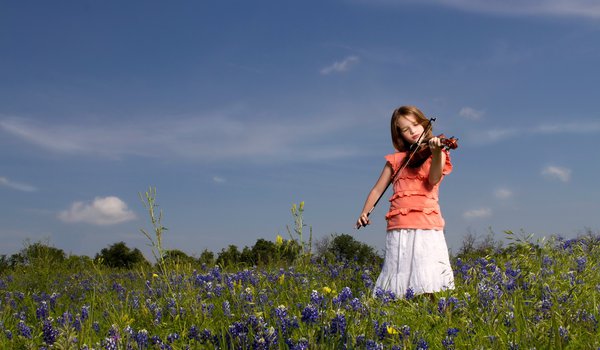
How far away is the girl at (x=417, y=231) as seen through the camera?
6.66 metres

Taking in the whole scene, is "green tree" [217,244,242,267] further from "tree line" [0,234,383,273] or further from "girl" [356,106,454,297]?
"girl" [356,106,454,297]

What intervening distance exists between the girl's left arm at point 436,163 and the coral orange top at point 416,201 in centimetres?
12

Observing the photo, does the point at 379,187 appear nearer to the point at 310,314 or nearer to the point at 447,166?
the point at 447,166

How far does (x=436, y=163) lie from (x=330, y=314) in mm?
3775

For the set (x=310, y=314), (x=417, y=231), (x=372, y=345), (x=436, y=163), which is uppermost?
(x=436, y=163)

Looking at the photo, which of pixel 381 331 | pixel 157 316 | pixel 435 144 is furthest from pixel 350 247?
pixel 381 331

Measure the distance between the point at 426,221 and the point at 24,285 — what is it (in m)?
6.47

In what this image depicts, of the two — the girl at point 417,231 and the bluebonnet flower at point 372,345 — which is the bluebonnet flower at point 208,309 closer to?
the girl at point 417,231

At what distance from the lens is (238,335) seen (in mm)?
3410

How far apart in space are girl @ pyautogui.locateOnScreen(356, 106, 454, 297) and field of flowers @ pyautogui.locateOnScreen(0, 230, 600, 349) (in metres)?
0.30

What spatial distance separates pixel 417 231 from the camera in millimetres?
6746

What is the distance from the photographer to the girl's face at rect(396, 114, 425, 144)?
282 inches

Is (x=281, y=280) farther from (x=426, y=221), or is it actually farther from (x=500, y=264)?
(x=500, y=264)

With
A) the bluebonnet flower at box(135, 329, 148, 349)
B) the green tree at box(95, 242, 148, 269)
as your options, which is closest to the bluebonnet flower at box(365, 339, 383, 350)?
the bluebonnet flower at box(135, 329, 148, 349)
